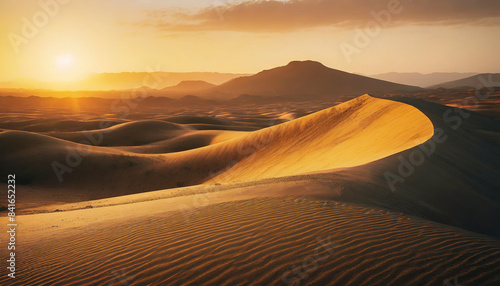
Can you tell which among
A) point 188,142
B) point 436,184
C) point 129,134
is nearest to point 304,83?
point 129,134

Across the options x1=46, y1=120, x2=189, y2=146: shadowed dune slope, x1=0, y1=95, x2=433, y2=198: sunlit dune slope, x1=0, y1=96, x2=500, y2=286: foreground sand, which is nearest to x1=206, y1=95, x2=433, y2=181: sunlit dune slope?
x1=0, y1=95, x2=433, y2=198: sunlit dune slope

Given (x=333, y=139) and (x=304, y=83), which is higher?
(x=304, y=83)

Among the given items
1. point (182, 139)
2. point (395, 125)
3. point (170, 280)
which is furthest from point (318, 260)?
point (182, 139)

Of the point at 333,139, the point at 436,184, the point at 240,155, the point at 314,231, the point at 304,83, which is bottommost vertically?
the point at 314,231

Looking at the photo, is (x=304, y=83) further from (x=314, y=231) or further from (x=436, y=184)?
(x=314, y=231)

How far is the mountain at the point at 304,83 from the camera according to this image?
150m

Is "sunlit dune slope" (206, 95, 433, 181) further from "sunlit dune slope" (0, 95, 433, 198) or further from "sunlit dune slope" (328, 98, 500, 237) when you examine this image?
"sunlit dune slope" (328, 98, 500, 237)

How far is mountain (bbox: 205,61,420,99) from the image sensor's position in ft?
493

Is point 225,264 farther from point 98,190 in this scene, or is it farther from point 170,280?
point 98,190

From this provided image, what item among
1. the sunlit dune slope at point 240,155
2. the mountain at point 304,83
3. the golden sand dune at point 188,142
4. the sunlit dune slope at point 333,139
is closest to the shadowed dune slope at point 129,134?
the golden sand dune at point 188,142

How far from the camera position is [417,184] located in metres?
8.05

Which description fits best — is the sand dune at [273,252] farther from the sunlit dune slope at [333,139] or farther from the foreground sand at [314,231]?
the sunlit dune slope at [333,139]

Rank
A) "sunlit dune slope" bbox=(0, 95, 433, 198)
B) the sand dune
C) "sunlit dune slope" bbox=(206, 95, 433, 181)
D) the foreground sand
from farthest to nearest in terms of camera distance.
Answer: "sunlit dune slope" bbox=(0, 95, 433, 198), "sunlit dune slope" bbox=(206, 95, 433, 181), the foreground sand, the sand dune

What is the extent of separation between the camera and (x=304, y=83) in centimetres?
15838
